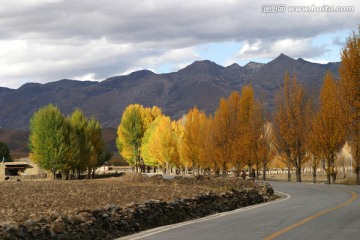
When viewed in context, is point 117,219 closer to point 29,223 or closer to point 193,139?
point 29,223

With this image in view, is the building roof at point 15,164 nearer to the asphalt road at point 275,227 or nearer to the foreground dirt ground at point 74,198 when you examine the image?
the foreground dirt ground at point 74,198

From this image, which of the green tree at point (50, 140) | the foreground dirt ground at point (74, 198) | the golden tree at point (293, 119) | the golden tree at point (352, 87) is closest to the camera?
the foreground dirt ground at point (74, 198)

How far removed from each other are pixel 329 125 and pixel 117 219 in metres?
41.6

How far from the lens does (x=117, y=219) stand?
18109mm

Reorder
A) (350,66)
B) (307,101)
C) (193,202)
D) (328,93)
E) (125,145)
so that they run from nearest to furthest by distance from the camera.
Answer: (193,202) → (350,66) → (328,93) → (307,101) → (125,145)

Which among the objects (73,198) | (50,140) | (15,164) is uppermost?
(50,140)

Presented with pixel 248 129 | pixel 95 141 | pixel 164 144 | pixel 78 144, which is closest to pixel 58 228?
pixel 248 129

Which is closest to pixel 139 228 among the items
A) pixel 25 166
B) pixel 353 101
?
pixel 353 101

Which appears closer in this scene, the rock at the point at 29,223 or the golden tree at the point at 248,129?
the rock at the point at 29,223

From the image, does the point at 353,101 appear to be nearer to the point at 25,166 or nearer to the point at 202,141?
the point at 202,141

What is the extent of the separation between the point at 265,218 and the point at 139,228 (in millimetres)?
4692

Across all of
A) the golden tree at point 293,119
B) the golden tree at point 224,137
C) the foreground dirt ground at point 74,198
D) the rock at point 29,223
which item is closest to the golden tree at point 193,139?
the golden tree at point 224,137

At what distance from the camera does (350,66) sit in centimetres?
5188

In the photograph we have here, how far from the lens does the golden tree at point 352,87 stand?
51656mm
